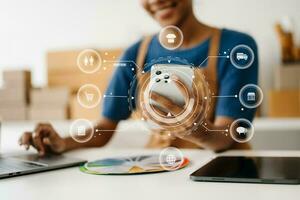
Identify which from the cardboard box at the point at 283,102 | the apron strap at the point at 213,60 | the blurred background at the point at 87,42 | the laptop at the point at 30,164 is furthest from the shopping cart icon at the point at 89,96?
the cardboard box at the point at 283,102

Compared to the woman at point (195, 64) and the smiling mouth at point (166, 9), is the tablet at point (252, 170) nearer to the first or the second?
the woman at point (195, 64)

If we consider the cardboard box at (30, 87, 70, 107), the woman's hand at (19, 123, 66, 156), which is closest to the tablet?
the woman's hand at (19, 123, 66, 156)

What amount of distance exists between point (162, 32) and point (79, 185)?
403mm

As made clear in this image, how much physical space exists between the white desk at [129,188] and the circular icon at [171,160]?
0.02 m

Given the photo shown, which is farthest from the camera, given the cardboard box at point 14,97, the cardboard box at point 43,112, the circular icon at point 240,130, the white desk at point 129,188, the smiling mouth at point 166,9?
the cardboard box at point 14,97

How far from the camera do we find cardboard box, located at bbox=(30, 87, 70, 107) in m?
1.57

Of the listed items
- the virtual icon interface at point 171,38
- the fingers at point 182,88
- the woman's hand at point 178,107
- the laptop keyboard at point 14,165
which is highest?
the virtual icon interface at point 171,38

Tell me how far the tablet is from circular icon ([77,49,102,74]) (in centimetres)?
29

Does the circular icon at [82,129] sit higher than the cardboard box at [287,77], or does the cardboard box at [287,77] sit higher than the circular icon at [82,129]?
the cardboard box at [287,77]

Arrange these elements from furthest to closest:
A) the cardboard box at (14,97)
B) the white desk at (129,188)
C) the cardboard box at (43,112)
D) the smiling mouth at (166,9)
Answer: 1. the cardboard box at (14,97)
2. the cardboard box at (43,112)
3. the smiling mouth at (166,9)
4. the white desk at (129,188)

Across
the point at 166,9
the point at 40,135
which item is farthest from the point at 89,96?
the point at 166,9

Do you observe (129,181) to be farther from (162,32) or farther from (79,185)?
(162,32)

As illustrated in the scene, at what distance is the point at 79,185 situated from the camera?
1.70 ft

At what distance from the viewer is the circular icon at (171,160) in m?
0.63
